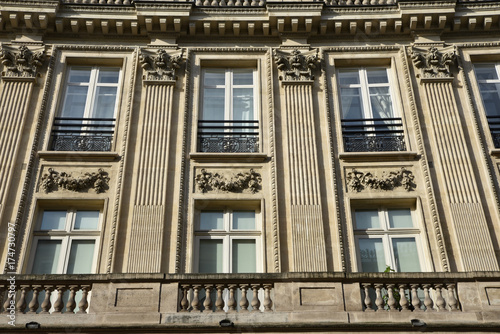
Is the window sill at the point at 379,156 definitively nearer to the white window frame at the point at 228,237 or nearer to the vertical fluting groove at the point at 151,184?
the white window frame at the point at 228,237

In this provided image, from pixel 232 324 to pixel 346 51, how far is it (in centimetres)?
828

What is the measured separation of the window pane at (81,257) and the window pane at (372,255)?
5.57 metres

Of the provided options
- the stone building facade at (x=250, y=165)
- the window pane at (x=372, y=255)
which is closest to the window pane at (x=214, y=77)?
the stone building facade at (x=250, y=165)

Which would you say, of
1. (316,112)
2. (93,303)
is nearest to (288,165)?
(316,112)

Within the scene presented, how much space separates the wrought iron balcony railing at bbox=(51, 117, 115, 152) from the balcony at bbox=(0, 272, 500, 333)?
4136mm

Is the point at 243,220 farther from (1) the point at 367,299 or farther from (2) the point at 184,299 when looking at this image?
(1) the point at 367,299

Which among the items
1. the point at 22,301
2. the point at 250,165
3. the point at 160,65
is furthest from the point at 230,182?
the point at 22,301

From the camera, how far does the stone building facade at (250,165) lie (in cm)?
1044

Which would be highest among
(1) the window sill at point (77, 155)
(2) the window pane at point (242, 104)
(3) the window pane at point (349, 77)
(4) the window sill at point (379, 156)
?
(3) the window pane at point (349, 77)

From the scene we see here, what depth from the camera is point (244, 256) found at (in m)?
12.6

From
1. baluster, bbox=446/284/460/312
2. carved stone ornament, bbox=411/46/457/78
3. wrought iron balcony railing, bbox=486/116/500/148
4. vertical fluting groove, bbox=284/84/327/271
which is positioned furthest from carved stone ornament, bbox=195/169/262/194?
wrought iron balcony railing, bbox=486/116/500/148

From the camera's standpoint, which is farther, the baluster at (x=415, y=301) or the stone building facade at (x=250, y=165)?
the stone building facade at (x=250, y=165)

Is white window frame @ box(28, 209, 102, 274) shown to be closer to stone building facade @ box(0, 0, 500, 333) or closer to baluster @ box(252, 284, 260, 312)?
stone building facade @ box(0, 0, 500, 333)

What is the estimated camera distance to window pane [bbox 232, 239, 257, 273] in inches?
491
